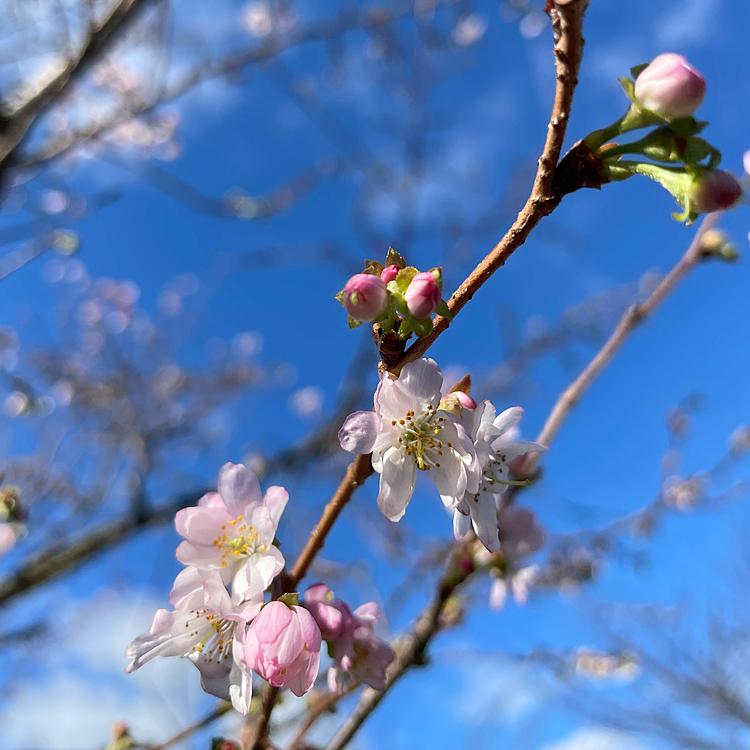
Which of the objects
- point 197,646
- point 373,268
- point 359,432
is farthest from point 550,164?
point 197,646

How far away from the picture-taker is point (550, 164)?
70cm

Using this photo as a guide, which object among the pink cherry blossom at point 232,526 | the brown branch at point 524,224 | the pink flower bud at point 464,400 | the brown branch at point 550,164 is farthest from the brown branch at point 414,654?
the brown branch at point 550,164

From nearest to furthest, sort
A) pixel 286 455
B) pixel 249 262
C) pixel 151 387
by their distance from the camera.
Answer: pixel 249 262 < pixel 286 455 < pixel 151 387

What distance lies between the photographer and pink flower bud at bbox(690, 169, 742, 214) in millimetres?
697

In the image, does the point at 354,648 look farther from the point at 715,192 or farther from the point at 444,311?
the point at 715,192

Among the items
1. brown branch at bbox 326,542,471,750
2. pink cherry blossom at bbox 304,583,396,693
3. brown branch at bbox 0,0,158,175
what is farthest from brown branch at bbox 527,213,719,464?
brown branch at bbox 0,0,158,175

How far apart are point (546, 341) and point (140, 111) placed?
3.63 meters

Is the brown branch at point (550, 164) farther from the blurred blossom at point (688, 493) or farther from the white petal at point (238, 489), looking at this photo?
the blurred blossom at point (688, 493)

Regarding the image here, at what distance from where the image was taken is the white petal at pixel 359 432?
83 cm

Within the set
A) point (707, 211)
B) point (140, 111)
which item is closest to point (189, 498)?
point (140, 111)

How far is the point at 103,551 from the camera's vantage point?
15.4ft

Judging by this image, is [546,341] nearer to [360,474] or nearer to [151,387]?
[360,474]

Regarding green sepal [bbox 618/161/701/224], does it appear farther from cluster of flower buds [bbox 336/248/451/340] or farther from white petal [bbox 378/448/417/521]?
white petal [bbox 378/448/417/521]

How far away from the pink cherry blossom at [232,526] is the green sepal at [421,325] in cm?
43
